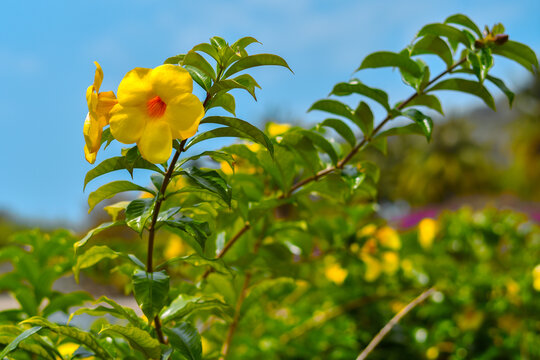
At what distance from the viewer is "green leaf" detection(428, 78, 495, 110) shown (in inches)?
29.0

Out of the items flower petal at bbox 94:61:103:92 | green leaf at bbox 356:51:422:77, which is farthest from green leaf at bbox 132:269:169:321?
green leaf at bbox 356:51:422:77

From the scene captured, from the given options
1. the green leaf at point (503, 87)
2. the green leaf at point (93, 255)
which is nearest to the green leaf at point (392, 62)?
the green leaf at point (503, 87)

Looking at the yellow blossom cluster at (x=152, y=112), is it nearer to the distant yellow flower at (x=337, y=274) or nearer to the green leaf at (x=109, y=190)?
the green leaf at (x=109, y=190)

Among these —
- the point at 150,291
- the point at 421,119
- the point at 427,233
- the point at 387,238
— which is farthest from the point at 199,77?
the point at 427,233

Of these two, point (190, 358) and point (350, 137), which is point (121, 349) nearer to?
point (190, 358)

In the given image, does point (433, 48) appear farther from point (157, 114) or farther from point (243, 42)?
point (157, 114)

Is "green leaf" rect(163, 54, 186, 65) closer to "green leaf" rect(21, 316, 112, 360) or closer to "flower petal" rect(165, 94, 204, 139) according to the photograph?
"flower petal" rect(165, 94, 204, 139)

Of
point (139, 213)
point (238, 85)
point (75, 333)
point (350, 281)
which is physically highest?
point (238, 85)

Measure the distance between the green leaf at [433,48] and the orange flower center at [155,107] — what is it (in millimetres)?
401

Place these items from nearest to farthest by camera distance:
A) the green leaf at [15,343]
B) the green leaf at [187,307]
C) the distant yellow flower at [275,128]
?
the green leaf at [15,343] < the green leaf at [187,307] < the distant yellow flower at [275,128]

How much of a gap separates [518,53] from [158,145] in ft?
1.81

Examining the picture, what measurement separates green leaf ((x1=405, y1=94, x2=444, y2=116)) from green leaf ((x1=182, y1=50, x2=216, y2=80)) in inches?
13.9

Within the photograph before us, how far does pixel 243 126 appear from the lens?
A: 55 centimetres

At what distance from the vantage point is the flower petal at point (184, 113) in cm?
50
